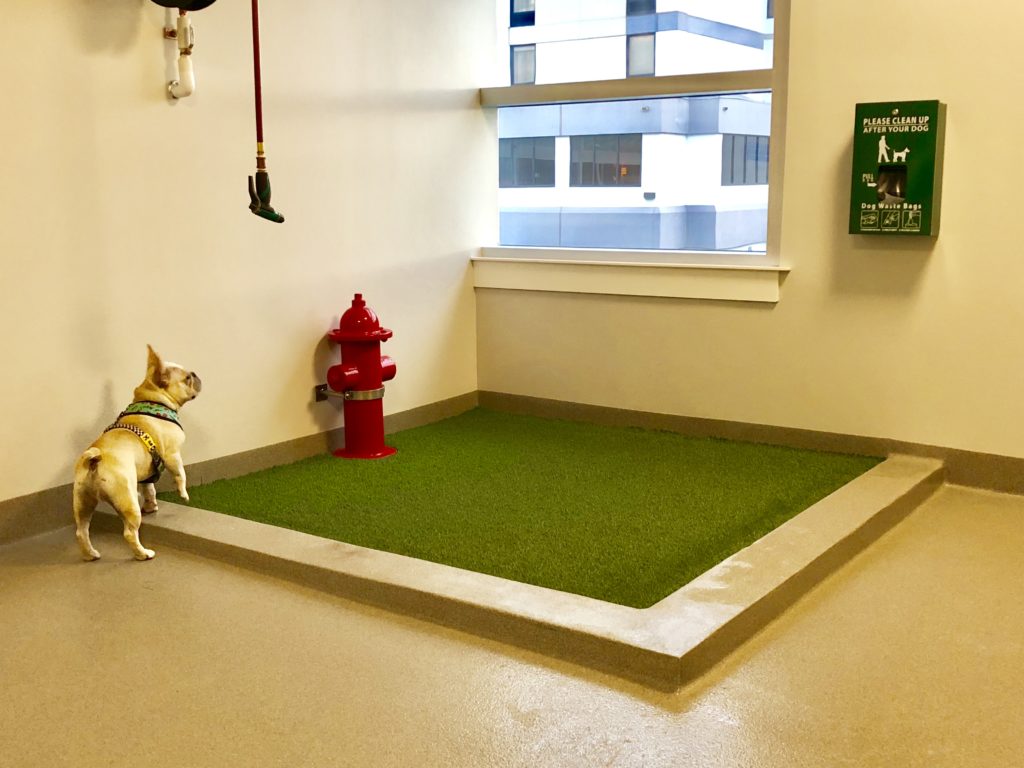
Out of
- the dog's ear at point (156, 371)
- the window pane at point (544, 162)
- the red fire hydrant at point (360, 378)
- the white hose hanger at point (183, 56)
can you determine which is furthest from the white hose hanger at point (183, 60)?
the window pane at point (544, 162)

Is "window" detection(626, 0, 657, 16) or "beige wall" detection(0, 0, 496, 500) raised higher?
"window" detection(626, 0, 657, 16)

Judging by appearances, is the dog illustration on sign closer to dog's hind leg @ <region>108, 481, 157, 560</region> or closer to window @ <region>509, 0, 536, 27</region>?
window @ <region>509, 0, 536, 27</region>

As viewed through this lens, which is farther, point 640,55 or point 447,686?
point 640,55

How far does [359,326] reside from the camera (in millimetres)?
4785

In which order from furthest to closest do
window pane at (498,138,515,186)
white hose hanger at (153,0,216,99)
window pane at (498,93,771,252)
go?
window pane at (498,138,515,186), window pane at (498,93,771,252), white hose hanger at (153,0,216,99)

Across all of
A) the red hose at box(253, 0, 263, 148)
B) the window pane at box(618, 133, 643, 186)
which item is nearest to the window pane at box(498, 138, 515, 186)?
the window pane at box(618, 133, 643, 186)

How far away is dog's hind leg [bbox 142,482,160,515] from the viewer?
3.89 m

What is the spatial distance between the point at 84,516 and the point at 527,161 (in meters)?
3.22

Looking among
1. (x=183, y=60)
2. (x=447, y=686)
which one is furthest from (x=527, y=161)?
(x=447, y=686)

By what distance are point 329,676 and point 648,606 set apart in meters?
0.92

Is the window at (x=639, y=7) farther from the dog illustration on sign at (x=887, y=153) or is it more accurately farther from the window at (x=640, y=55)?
the dog illustration on sign at (x=887, y=153)

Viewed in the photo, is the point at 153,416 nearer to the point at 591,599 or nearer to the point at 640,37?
the point at 591,599

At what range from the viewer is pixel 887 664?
2.80 metres

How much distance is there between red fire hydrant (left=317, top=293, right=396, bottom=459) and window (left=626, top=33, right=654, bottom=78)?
6.03 ft
